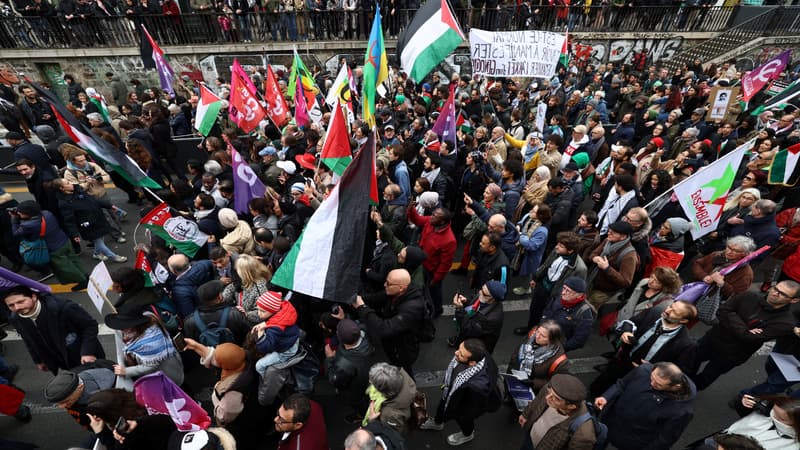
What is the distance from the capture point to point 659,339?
3.59 metres

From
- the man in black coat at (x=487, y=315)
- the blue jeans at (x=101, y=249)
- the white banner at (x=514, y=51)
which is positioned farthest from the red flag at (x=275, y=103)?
the man in black coat at (x=487, y=315)

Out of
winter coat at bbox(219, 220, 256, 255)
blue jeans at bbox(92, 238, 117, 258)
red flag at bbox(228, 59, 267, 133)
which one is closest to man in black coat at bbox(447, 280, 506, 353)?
winter coat at bbox(219, 220, 256, 255)

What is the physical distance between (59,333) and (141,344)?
100 cm

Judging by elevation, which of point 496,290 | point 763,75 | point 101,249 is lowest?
point 101,249

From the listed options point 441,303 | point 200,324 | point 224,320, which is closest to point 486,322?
point 441,303

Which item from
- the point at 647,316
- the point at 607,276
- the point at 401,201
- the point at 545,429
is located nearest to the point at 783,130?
the point at 607,276

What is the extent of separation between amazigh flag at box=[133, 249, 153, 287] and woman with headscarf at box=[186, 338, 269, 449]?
4.35 ft

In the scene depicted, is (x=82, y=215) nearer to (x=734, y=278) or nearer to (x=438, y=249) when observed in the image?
(x=438, y=249)

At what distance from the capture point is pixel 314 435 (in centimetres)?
289

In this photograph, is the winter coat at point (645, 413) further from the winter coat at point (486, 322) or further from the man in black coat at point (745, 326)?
the man in black coat at point (745, 326)

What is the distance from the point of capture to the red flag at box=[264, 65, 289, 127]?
764 centimetres

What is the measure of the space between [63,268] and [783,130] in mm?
13194

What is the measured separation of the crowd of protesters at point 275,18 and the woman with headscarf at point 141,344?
532 inches

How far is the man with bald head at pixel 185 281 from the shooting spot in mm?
4301
